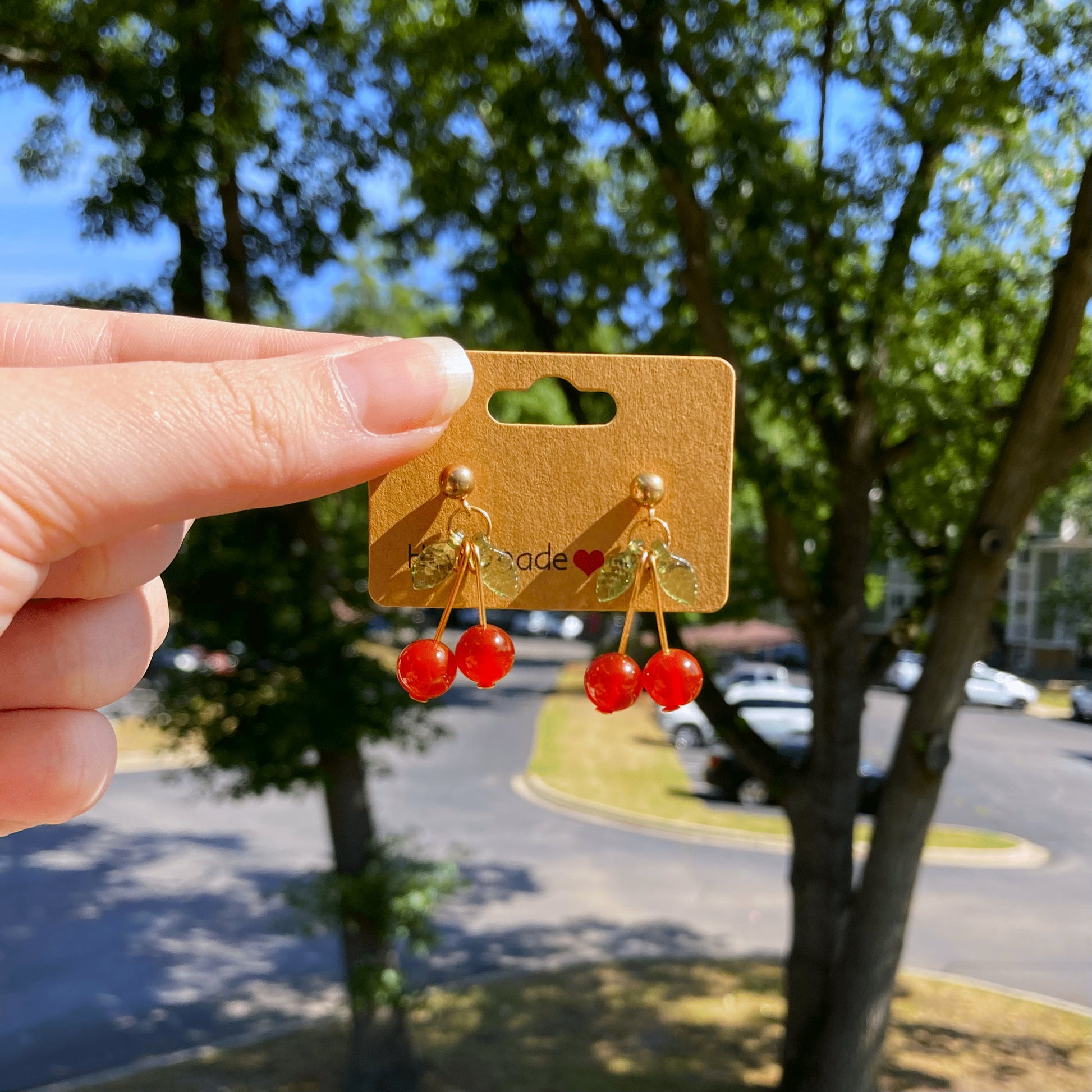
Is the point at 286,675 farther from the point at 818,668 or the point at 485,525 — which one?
the point at 485,525

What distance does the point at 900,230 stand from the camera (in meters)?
4.52

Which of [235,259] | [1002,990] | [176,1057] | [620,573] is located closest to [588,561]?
[620,573]

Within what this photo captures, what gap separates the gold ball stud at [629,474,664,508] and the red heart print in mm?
88

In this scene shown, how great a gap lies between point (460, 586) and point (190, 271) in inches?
176

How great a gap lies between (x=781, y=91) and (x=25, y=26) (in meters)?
4.04

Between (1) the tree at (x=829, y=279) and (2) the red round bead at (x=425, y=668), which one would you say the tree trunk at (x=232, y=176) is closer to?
(1) the tree at (x=829, y=279)

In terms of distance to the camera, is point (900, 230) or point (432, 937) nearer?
point (900, 230)

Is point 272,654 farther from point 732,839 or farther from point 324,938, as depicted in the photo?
point 732,839

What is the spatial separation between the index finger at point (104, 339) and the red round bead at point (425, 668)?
568 mm

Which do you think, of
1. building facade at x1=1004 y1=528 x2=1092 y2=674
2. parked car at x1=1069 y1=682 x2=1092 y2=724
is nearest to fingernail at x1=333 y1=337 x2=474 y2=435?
→ parked car at x1=1069 y1=682 x2=1092 y2=724

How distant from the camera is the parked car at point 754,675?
2006cm

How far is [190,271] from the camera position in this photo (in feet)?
16.2

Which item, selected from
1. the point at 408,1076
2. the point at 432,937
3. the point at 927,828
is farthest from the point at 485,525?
the point at 408,1076

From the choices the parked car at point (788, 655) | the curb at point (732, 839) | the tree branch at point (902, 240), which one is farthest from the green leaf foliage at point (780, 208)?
the parked car at point (788, 655)
